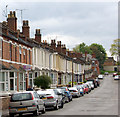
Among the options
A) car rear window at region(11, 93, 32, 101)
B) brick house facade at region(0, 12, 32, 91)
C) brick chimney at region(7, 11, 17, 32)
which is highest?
brick chimney at region(7, 11, 17, 32)

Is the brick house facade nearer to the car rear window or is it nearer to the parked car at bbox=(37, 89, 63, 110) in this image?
the parked car at bbox=(37, 89, 63, 110)

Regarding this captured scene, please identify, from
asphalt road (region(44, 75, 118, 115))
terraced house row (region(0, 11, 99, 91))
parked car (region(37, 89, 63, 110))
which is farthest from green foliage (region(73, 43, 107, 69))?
parked car (region(37, 89, 63, 110))

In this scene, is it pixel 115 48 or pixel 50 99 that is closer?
pixel 50 99

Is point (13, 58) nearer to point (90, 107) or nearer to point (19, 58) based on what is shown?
point (19, 58)

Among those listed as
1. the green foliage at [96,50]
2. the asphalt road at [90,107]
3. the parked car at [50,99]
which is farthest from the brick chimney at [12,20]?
the green foliage at [96,50]

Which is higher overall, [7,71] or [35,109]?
[7,71]

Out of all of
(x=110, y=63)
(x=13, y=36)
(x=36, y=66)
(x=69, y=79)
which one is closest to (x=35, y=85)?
(x=36, y=66)

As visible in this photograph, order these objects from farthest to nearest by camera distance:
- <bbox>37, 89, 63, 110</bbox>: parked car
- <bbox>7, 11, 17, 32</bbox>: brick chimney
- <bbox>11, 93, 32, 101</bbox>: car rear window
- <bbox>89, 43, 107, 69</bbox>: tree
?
1. <bbox>89, 43, 107, 69</bbox>: tree
2. <bbox>7, 11, 17, 32</bbox>: brick chimney
3. <bbox>37, 89, 63, 110</bbox>: parked car
4. <bbox>11, 93, 32, 101</bbox>: car rear window

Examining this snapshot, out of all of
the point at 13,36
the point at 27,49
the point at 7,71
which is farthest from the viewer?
the point at 27,49

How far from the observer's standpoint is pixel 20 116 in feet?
72.1

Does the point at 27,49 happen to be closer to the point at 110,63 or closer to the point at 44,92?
the point at 44,92

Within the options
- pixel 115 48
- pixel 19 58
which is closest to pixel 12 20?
pixel 19 58

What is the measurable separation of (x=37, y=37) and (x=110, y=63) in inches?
5166

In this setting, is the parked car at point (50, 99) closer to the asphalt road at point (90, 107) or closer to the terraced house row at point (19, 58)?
the asphalt road at point (90, 107)
